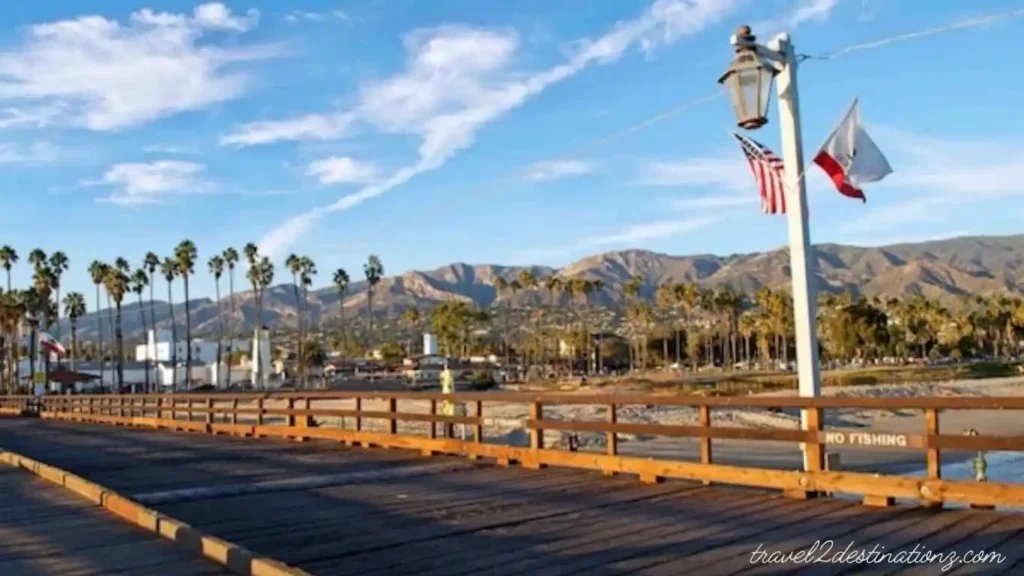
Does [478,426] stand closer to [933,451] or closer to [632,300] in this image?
[933,451]

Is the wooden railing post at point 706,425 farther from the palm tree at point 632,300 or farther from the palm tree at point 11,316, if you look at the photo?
the palm tree at point 632,300

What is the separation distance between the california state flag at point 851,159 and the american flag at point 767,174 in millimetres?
496

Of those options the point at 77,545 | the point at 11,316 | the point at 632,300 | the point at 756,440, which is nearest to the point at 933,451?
the point at 756,440

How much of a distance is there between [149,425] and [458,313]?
121883mm

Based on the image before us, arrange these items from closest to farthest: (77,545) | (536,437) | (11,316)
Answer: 1. (77,545)
2. (536,437)
3. (11,316)

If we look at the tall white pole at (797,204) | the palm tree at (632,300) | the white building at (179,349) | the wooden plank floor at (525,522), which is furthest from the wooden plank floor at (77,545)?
the palm tree at (632,300)

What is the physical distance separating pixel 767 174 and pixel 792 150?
48 centimetres

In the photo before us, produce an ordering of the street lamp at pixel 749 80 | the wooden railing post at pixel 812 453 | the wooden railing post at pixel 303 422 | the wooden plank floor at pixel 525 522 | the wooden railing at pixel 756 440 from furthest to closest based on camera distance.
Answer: the wooden railing post at pixel 303 422
the street lamp at pixel 749 80
the wooden railing post at pixel 812 453
the wooden railing at pixel 756 440
the wooden plank floor at pixel 525 522

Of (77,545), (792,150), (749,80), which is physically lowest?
(77,545)

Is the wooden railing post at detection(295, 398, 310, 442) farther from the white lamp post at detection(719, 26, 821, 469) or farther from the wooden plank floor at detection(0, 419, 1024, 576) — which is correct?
the white lamp post at detection(719, 26, 821, 469)

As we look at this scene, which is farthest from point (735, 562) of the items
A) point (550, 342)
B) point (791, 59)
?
point (550, 342)

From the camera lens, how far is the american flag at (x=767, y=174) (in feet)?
31.0

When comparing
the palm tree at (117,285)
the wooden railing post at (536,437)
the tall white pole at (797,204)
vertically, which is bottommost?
the wooden railing post at (536,437)

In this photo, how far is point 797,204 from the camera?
29.8 ft
